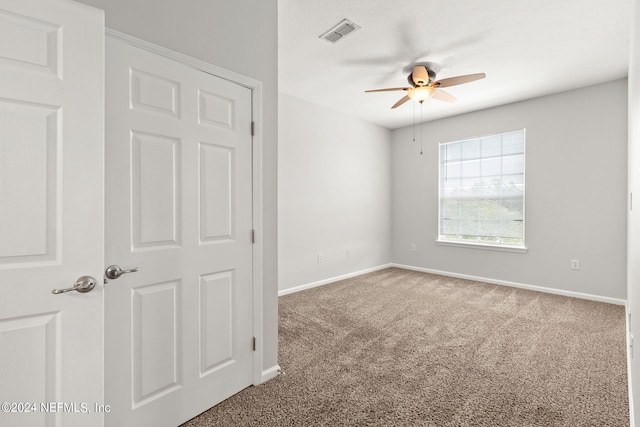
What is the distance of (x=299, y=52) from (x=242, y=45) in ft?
4.25

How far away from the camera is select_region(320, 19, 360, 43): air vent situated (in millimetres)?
2589

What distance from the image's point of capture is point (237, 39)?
6.30ft

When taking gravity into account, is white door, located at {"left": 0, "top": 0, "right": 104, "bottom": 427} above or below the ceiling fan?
below

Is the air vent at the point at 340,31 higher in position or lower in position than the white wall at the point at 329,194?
higher

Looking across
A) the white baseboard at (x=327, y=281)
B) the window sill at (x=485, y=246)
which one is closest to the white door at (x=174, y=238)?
the white baseboard at (x=327, y=281)

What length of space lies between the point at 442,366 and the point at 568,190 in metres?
3.34

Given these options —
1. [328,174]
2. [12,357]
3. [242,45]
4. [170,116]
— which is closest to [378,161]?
[328,174]

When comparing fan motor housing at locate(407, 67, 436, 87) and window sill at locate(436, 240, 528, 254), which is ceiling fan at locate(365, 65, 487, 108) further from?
window sill at locate(436, 240, 528, 254)

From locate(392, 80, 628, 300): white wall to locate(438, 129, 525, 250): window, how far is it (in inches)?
5.5

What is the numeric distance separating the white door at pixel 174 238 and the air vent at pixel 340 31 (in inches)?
47.6

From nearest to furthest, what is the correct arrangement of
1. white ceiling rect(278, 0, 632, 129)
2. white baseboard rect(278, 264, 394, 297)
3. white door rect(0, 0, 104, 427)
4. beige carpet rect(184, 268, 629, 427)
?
white door rect(0, 0, 104, 427), beige carpet rect(184, 268, 629, 427), white ceiling rect(278, 0, 632, 129), white baseboard rect(278, 264, 394, 297)

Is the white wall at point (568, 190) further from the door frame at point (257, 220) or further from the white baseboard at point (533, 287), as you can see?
the door frame at point (257, 220)

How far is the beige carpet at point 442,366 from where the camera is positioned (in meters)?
1.77

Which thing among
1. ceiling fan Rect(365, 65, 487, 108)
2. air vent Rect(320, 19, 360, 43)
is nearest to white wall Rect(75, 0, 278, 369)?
air vent Rect(320, 19, 360, 43)
